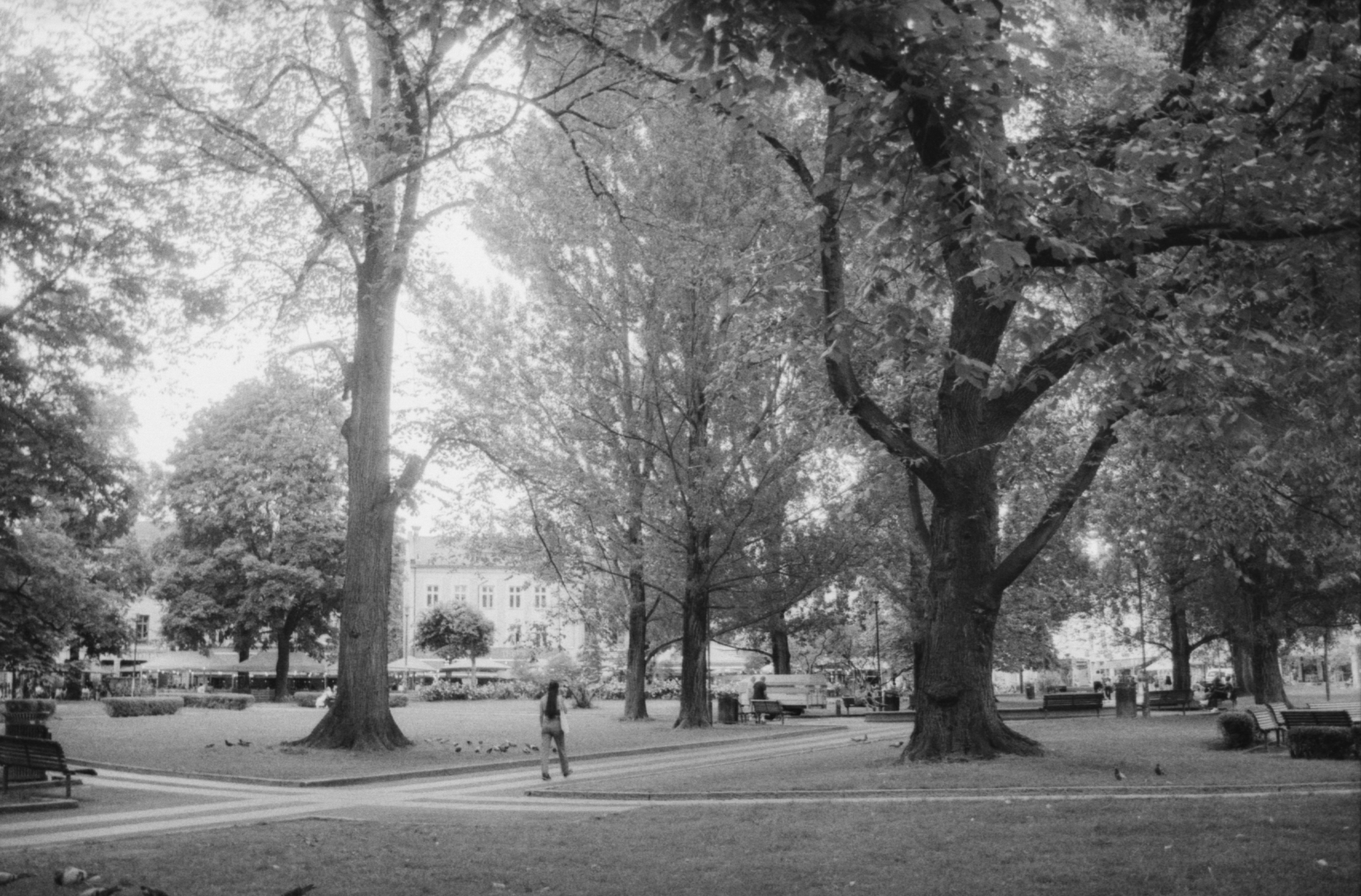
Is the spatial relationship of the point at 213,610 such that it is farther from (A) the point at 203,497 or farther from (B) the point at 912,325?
(B) the point at 912,325

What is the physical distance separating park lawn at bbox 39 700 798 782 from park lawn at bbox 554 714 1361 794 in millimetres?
4108

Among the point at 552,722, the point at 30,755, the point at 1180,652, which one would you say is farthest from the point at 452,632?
the point at 30,755

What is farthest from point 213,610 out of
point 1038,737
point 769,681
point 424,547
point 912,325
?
point 424,547

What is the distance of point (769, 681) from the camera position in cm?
4112

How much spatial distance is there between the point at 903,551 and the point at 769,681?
1235 cm

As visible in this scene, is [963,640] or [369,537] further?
[369,537]

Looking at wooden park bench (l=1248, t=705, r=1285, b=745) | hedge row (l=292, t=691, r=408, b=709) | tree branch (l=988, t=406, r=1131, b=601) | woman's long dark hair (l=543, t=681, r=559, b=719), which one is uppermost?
tree branch (l=988, t=406, r=1131, b=601)

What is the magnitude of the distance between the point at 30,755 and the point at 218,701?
3297 centimetres

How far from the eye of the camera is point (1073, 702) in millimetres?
34750

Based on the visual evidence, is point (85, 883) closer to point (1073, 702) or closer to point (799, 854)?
point (799, 854)

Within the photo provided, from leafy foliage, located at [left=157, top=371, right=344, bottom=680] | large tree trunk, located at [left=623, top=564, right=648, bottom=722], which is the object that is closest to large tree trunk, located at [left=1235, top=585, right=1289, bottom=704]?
large tree trunk, located at [left=623, top=564, right=648, bottom=722]

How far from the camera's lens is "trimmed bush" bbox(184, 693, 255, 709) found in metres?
42.8

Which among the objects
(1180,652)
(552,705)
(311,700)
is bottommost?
(311,700)

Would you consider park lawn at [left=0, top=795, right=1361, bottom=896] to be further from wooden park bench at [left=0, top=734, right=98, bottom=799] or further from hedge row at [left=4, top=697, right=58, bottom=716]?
hedge row at [left=4, top=697, right=58, bottom=716]
